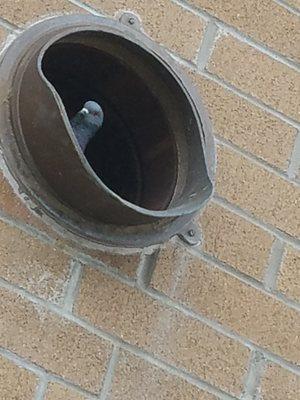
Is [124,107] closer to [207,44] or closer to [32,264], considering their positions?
[207,44]

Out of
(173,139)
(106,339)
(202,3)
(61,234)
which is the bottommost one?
(106,339)

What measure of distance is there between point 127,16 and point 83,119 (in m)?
0.26

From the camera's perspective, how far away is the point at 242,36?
2.09m

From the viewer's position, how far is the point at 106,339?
1.83 meters

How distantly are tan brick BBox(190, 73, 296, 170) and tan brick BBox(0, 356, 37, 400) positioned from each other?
600mm

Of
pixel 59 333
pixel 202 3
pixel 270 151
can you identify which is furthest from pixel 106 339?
pixel 202 3

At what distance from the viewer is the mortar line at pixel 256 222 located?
2.00 meters

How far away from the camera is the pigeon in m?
1.82

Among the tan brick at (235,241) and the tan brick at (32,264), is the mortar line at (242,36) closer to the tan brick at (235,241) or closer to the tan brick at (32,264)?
the tan brick at (235,241)

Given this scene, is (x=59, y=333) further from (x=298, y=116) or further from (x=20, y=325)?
(x=298, y=116)

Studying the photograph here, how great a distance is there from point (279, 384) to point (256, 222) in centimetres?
31

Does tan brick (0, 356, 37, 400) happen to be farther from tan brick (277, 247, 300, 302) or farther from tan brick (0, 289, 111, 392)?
tan brick (277, 247, 300, 302)

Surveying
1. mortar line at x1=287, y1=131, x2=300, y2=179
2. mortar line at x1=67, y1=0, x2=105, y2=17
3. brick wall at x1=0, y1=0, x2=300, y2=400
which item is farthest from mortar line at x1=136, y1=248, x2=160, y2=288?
mortar line at x1=67, y1=0, x2=105, y2=17

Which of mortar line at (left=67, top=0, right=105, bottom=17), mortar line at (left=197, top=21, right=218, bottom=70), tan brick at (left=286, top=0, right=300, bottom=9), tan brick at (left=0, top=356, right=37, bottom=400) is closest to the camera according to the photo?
tan brick at (left=0, top=356, right=37, bottom=400)
